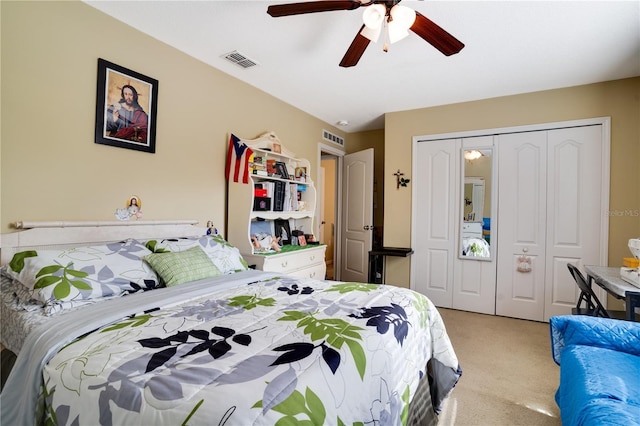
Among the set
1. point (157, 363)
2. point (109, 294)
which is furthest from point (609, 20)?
point (109, 294)

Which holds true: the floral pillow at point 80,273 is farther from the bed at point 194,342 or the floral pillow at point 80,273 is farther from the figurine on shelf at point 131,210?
the figurine on shelf at point 131,210

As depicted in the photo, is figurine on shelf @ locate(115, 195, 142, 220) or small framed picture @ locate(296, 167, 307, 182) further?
small framed picture @ locate(296, 167, 307, 182)

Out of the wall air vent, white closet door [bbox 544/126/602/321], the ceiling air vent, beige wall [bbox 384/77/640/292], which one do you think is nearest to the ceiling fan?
the ceiling air vent

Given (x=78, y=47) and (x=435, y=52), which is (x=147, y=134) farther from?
(x=435, y=52)

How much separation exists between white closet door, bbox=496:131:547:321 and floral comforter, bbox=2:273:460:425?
2.54 metres

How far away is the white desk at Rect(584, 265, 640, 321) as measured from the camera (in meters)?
1.80

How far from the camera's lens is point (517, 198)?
351 cm

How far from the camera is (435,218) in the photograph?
390 cm

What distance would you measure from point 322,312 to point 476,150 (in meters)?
3.16

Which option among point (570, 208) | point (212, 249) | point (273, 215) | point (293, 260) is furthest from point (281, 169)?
point (570, 208)

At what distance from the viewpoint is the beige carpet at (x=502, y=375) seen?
1.83 m

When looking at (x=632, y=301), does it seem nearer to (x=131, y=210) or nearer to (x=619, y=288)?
(x=619, y=288)

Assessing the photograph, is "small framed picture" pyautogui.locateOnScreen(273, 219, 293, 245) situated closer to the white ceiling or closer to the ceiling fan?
the white ceiling

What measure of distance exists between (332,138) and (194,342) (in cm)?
400
